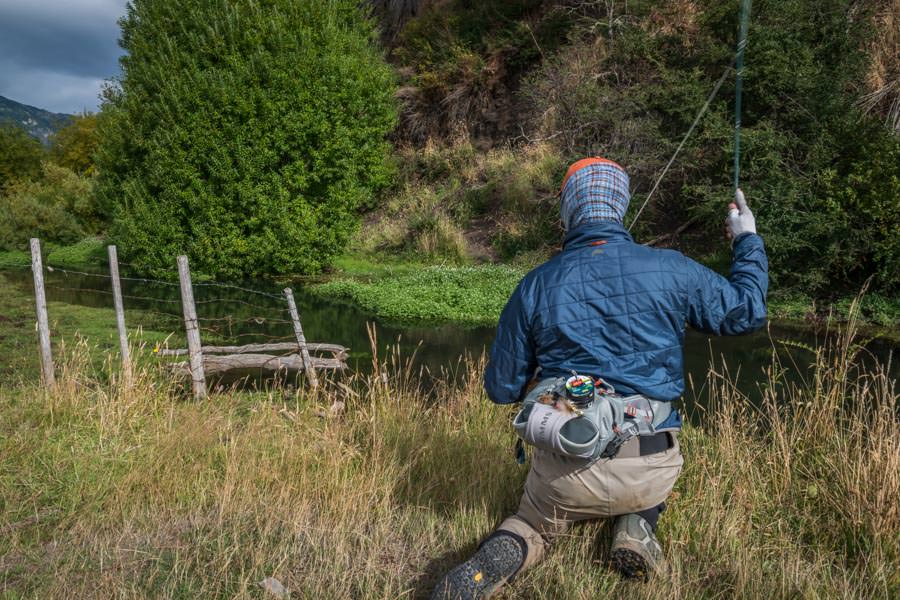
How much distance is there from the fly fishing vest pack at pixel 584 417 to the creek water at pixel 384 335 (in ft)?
15.3

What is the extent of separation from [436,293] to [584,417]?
12.9 meters

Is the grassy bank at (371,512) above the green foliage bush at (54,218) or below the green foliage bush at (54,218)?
below

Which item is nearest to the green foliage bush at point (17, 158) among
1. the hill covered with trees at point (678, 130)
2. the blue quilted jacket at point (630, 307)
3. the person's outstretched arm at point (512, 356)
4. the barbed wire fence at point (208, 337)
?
the hill covered with trees at point (678, 130)

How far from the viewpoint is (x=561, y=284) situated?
8.32ft

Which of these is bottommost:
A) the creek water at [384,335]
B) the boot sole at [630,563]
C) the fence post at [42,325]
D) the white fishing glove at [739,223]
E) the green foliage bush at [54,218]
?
the creek water at [384,335]

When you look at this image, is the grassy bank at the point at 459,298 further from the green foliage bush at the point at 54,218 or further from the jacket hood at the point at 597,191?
the green foliage bush at the point at 54,218

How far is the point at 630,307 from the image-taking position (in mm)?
2463

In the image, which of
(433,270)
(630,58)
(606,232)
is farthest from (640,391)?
(630,58)

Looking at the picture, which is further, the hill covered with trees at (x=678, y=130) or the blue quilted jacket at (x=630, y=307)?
the hill covered with trees at (x=678, y=130)

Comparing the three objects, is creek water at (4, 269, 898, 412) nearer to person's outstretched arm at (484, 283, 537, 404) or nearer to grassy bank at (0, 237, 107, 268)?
person's outstretched arm at (484, 283, 537, 404)

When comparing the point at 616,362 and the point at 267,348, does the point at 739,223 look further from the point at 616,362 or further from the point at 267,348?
the point at 267,348

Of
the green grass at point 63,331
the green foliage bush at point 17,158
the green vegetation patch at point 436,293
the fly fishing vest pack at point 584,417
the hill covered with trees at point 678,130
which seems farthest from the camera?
the green foliage bush at point 17,158

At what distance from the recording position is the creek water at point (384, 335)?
9867mm

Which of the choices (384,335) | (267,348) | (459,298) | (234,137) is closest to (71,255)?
(234,137)
